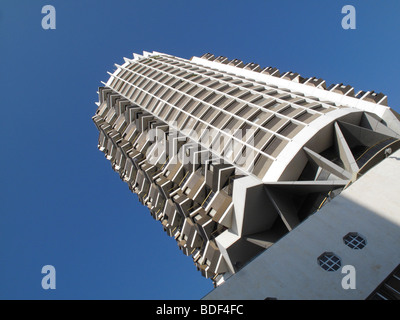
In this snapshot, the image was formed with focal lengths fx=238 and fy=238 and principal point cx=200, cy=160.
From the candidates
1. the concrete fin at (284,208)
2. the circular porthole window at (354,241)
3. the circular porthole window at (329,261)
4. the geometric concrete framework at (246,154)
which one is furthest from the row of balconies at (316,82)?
the circular porthole window at (329,261)

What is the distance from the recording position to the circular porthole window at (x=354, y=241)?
40.1ft

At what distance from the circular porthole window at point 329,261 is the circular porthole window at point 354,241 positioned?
3.47 ft

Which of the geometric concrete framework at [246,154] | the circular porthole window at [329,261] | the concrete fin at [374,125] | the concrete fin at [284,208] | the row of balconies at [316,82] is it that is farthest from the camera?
the row of balconies at [316,82]

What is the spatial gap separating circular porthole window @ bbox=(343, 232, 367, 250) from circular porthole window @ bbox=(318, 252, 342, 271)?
1.06m

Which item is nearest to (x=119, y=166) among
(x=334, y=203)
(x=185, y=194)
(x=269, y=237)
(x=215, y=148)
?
(x=185, y=194)

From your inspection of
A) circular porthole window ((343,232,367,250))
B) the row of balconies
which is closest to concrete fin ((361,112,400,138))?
the row of balconies

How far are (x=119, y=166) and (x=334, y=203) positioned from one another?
40.7m

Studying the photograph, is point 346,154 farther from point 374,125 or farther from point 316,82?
point 316,82

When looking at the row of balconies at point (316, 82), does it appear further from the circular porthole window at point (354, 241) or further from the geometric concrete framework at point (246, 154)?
the circular porthole window at point (354, 241)

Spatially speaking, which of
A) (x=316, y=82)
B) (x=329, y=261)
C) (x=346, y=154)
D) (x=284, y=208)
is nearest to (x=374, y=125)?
(x=346, y=154)

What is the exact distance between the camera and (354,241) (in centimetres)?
1248

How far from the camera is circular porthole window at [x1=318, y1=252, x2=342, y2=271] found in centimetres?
1170
